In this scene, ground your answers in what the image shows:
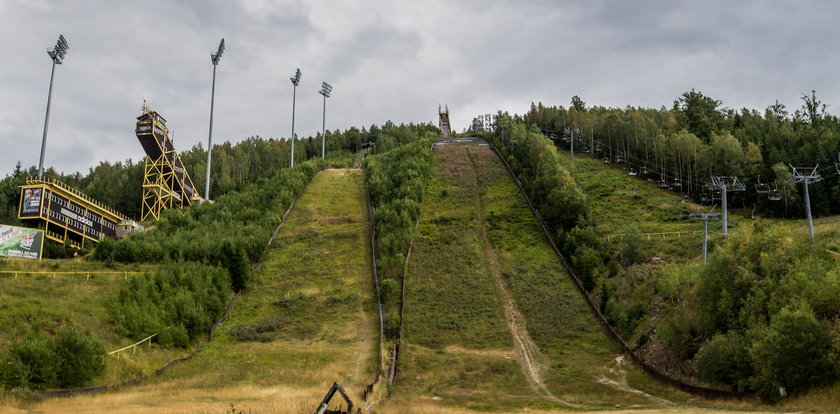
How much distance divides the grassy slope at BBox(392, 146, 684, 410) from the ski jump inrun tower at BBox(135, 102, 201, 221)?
106 ft

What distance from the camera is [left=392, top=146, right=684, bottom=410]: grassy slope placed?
36.2 metres

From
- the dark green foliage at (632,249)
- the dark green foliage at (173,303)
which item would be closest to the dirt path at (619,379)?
the dark green foliage at (632,249)

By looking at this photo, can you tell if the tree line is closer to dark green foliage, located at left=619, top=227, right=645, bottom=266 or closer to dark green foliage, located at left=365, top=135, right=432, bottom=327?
dark green foliage, located at left=619, top=227, right=645, bottom=266

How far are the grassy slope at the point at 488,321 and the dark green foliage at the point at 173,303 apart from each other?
13969mm

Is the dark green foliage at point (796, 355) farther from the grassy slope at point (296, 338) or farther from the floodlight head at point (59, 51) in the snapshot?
the floodlight head at point (59, 51)

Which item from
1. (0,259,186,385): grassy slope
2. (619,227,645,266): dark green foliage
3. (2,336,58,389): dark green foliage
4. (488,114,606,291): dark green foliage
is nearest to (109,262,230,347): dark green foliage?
(0,259,186,385): grassy slope

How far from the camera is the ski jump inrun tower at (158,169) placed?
8350cm

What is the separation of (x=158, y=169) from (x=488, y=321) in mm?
53474

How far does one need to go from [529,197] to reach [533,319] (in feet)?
101

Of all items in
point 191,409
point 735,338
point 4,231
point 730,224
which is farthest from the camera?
point 730,224

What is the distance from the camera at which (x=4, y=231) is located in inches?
1972

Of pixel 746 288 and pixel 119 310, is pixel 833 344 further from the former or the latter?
pixel 119 310

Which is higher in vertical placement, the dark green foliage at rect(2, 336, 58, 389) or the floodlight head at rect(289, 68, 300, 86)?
the floodlight head at rect(289, 68, 300, 86)

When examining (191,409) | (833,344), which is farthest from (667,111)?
(191,409)
